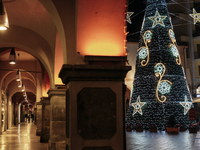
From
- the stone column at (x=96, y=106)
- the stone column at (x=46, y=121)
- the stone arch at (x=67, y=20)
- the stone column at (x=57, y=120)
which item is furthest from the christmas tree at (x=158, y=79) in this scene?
the stone column at (x=96, y=106)

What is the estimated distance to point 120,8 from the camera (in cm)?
578

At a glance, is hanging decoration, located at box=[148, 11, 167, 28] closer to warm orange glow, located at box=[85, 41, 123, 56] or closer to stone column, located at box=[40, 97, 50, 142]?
stone column, located at box=[40, 97, 50, 142]

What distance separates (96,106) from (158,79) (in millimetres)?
13436

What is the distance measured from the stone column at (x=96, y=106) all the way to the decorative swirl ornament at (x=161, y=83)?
13.0 meters

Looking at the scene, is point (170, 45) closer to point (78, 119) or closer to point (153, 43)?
point (153, 43)

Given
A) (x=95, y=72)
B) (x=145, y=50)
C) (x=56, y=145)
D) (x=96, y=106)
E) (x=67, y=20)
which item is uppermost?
(x=145, y=50)

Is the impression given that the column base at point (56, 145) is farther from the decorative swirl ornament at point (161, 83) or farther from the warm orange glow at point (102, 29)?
the decorative swirl ornament at point (161, 83)

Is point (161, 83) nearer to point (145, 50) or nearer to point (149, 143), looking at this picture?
point (145, 50)

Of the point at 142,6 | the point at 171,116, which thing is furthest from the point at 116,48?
the point at 142,6

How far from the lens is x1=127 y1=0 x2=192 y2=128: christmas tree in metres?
18.0

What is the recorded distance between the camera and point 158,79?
18.4 metres

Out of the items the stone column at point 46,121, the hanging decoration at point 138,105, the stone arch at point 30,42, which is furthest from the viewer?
the hanging decoration at point 138,105

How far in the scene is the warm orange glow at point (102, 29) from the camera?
5.77 metres

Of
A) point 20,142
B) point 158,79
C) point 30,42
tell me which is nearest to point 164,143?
point 30,42
